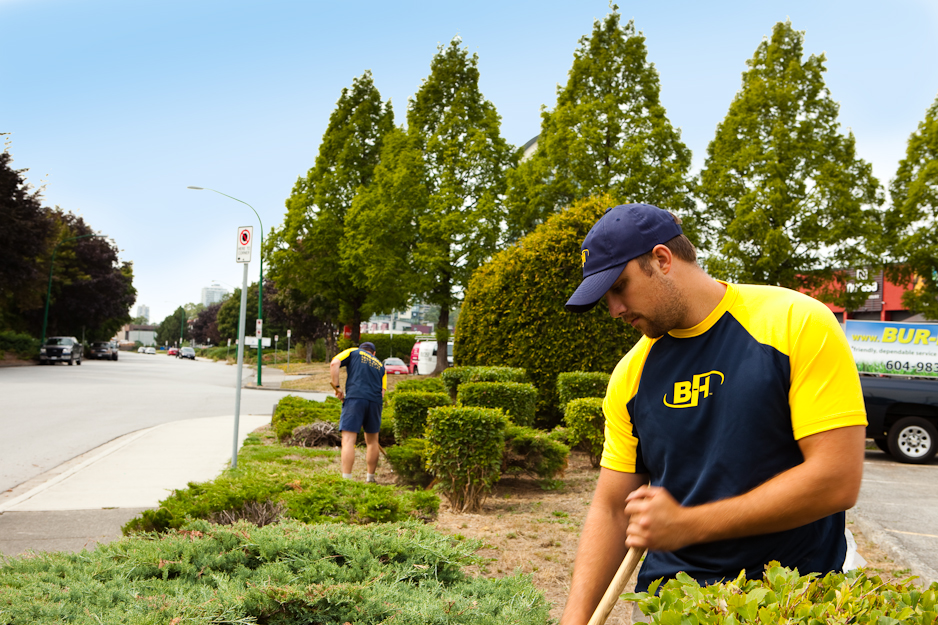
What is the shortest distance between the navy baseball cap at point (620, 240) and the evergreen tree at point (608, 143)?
24.0m

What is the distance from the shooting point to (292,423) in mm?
11883

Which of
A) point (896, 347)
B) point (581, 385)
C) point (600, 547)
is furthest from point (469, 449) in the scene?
point (896, 347)

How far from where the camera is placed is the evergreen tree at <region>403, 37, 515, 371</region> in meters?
28.4

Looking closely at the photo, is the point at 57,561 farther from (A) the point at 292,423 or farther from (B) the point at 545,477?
(A) the point at 292,423

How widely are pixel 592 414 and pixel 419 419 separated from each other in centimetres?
229

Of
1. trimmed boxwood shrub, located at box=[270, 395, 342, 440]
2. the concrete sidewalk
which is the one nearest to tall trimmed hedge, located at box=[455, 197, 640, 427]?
trimmed boxwood shrub, located at box=[270, 395, 342, 440]

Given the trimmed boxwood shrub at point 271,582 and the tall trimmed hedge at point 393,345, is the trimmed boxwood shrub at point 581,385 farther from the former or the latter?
the tall trimmed hedge at point 393,345

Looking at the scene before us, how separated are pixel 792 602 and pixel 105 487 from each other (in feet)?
27.5

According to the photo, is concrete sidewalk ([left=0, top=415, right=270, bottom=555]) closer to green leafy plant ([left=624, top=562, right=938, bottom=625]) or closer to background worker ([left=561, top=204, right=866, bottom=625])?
background worker ([left=561, top=204, right=866, bottom=625])

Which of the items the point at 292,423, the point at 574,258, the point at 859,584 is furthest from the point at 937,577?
the point at 292,423

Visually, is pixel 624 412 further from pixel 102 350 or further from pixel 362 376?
pixel 102 350

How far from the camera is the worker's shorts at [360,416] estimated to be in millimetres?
8312

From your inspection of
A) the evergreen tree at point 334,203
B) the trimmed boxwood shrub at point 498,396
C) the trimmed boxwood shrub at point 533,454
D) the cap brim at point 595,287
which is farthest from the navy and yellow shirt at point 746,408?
the evergreen tree at point 334,203

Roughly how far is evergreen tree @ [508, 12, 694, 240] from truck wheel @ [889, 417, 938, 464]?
13.7 m
